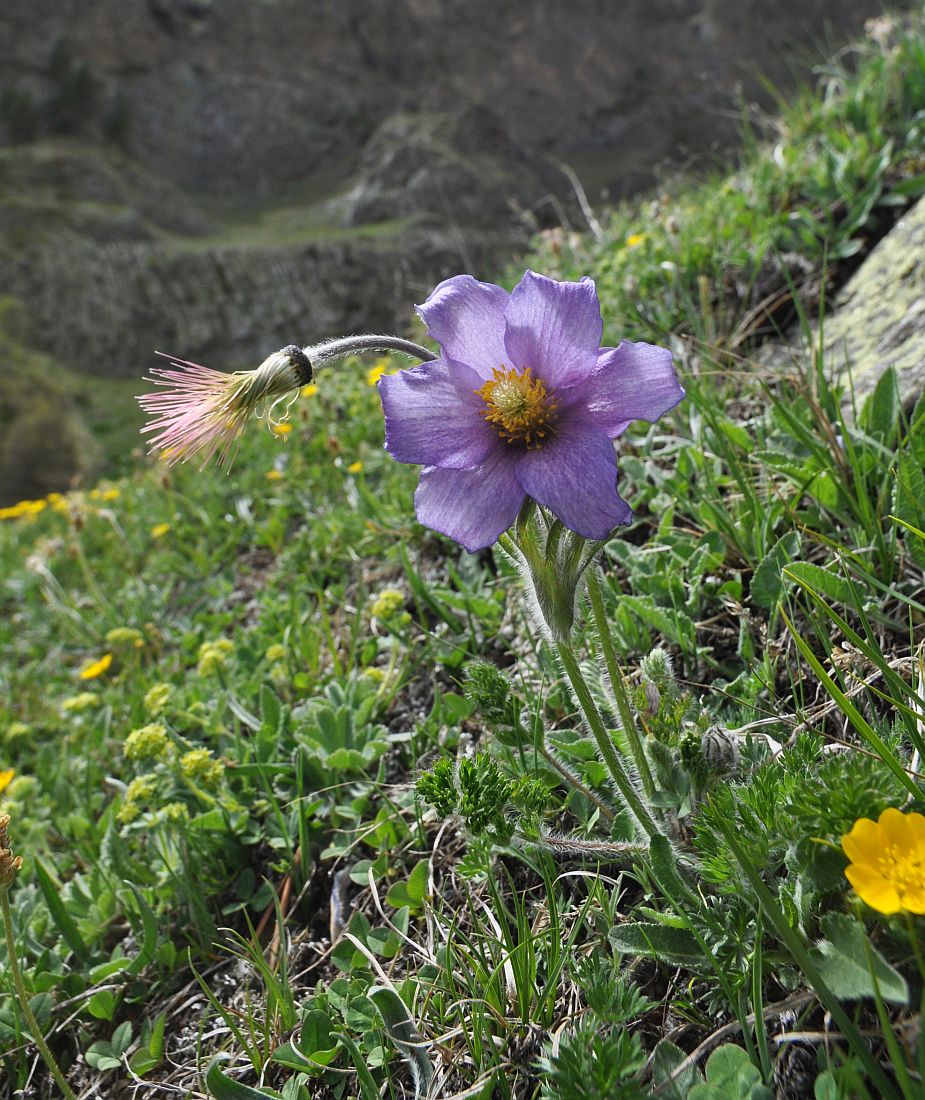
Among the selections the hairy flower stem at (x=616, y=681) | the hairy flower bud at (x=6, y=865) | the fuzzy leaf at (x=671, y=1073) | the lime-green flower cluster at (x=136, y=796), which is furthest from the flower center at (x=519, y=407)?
the lime-green flower cluster at (x=136, y=796)

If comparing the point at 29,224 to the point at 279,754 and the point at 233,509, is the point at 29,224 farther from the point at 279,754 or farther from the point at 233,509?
the point at 279,754

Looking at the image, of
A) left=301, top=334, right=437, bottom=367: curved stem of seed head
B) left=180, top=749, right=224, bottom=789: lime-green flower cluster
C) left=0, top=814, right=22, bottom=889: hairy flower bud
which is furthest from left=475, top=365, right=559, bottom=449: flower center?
left=180, top=749, right=224, bottom=789: lime-green flower cluster

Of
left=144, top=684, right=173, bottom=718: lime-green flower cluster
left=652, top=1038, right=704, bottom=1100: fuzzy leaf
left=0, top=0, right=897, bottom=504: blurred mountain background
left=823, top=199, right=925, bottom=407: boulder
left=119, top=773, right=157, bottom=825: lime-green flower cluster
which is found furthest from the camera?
left=0, top=0, right=897, bottom=504: blurred mountain background

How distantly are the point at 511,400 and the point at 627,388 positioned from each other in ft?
0.57

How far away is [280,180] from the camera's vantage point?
63875 millimetres

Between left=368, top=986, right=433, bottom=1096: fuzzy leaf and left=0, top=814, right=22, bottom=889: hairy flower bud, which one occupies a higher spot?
left=0, top=814, right=22, bottom=889: hairy flower bud

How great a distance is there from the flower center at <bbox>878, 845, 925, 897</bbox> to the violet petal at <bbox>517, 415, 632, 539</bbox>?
0.50 m

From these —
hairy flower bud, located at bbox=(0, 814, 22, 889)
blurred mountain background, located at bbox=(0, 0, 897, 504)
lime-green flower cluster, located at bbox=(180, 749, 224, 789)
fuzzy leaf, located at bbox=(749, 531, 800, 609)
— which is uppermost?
blurred mountain background, located at bbox=(0, 0, 897, 504)

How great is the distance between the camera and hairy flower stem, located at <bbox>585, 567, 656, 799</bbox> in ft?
3.87

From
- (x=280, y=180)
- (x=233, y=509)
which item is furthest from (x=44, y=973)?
(x=280, y=180)

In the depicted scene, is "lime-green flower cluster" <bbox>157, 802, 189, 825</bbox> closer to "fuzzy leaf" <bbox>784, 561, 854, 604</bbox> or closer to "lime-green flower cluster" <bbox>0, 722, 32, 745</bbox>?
"fuzzy leaf" <bbox>784, 561, 854, 604</bbox>

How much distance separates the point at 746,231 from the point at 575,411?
108 inches

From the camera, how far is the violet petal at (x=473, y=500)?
108cm

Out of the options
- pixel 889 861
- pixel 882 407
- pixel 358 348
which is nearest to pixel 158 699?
pixel 358 348
